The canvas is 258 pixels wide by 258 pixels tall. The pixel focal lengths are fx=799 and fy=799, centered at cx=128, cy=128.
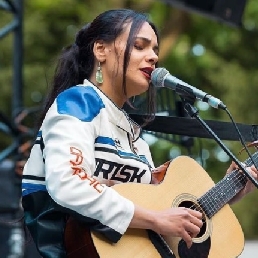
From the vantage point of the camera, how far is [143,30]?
2.51m

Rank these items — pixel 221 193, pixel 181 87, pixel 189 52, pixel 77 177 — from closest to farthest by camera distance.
→ pixel 77 177 < pixel 181 87 < pixel 221 193 < pixel 189 52

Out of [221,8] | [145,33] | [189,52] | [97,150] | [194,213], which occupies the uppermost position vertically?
[145,33]

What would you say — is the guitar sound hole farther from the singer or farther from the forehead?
the forehead

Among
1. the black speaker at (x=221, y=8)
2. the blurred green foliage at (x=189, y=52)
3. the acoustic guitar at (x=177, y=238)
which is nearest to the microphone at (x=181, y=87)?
the acoustic guitar at (x=177, y=238)

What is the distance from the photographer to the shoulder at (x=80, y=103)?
2.30 metres

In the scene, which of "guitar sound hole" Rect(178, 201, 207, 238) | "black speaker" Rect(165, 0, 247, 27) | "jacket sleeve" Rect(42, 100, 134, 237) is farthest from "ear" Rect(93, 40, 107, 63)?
A: "black speaker" Rect(165, 0, 247, 27)

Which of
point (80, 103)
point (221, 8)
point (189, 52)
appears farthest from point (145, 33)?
point (189, 52)

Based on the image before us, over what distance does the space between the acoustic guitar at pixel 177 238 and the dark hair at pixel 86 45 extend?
35 cm

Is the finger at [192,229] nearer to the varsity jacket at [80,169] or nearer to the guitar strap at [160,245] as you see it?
the guitar strap at [160,245]

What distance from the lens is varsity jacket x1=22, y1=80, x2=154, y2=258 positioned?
219 cm

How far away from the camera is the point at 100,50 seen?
2.52m

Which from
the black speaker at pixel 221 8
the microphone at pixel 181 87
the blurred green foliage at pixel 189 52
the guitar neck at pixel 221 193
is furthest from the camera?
the blurred green foliage at pixel 189 52

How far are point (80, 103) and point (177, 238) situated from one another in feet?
1.70

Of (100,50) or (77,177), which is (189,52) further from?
(77,177)
